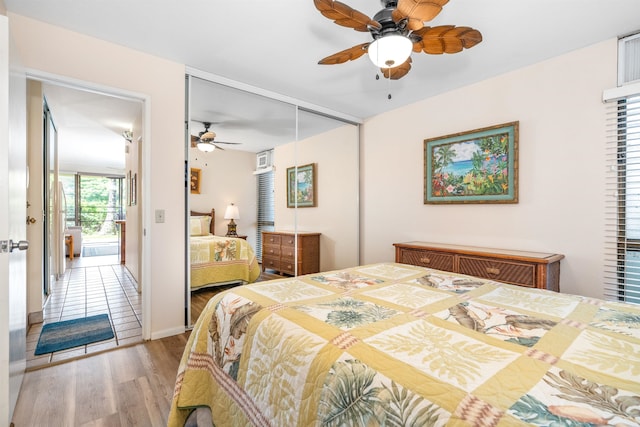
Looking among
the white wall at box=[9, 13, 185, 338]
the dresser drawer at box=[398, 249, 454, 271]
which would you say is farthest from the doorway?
the dresser drawer at box=[398, 249, 454, 271]

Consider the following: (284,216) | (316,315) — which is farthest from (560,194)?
(284,216)

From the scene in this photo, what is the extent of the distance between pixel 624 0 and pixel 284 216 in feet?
11.1

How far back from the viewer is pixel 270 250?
3.84 metres

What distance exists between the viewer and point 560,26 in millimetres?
2182

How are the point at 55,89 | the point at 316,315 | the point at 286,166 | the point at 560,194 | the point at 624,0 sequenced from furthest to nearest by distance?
the point at 286,166, the point at 55,89, the point at 560,194, the point at 624,0, the point at 316,315

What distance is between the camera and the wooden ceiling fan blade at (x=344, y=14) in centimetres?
151

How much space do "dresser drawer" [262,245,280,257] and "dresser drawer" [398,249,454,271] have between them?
1.57 m

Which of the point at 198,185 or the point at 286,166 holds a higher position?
the point at 286,166

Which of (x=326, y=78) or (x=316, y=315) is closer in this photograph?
(x=316, y=315)

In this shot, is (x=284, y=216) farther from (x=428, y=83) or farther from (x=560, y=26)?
(x=560, y=26)

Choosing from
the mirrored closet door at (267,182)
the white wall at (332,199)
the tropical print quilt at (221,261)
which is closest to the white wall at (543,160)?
the white wall at (332,199)

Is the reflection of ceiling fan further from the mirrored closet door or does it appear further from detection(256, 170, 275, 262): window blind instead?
detection(256, 170, 275, 262): window blind

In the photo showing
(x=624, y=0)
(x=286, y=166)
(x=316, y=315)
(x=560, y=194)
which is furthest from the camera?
(x=286, y=166)

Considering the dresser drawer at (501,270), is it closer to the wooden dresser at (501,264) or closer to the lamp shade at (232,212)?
the wooden dresser at (501,264)
